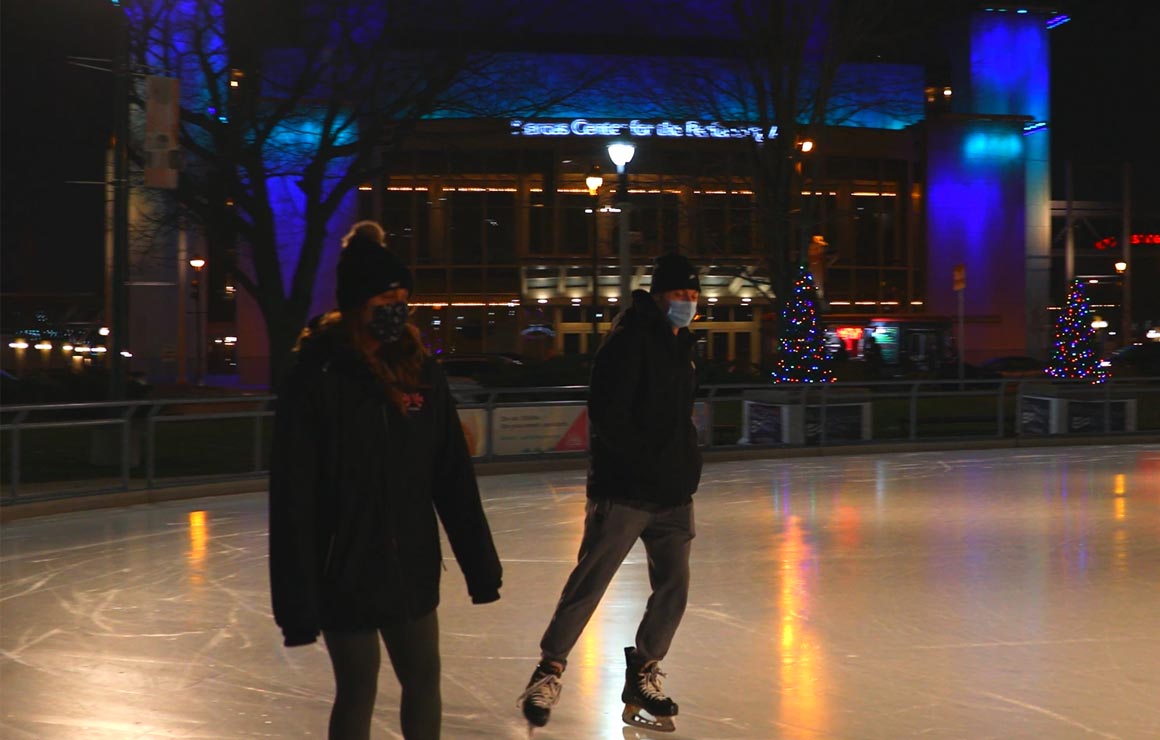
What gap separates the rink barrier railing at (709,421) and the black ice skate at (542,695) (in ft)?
32.6

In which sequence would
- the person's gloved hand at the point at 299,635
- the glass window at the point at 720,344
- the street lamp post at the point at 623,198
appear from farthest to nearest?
1. the glass window at the point at 720,344
2. the street lamp post at the point at 623,198
3. the person's gloved hand at the point at 299,635

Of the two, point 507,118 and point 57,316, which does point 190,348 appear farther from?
point 507,118

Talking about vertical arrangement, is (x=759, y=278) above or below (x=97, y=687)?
above

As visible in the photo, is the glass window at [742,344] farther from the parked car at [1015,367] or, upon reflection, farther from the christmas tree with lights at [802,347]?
the christmas tree with lights at [802,347]

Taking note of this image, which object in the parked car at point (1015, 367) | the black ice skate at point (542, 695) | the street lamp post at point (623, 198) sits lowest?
the black ice skate at point (542, 695)

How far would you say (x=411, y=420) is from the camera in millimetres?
4207

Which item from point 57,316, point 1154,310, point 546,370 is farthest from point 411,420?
point 1154,310

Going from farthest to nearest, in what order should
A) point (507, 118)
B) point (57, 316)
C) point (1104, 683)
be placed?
point (57, 316) → point (507, 118) → point (1104, 683)

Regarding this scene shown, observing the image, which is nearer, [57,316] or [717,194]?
[717,194]

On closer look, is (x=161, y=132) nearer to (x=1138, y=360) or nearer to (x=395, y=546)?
(x=395, y=546)

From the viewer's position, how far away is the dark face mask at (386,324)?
4.16m

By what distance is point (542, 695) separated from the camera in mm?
6316

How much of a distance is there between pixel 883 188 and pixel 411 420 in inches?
2385

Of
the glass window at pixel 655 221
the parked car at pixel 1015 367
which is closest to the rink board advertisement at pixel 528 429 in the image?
the glass window at pixel 655 221
